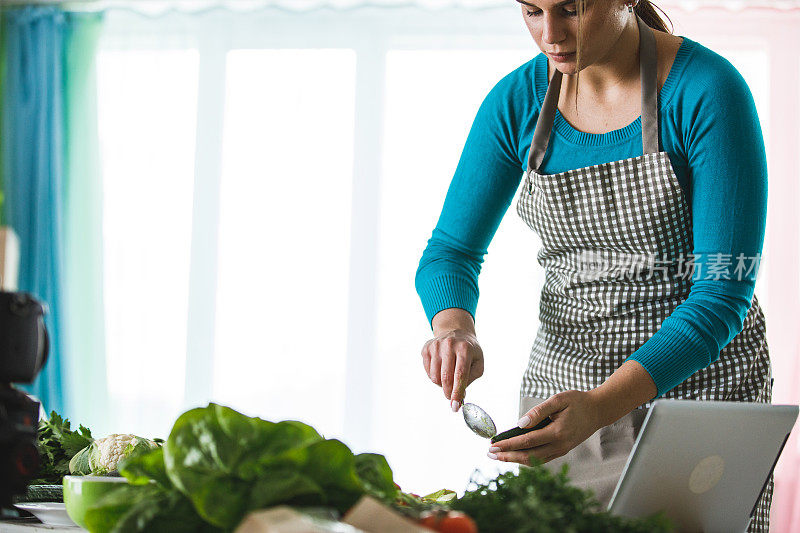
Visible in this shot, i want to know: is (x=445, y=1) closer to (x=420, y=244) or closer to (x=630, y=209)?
(x=420, y=244)

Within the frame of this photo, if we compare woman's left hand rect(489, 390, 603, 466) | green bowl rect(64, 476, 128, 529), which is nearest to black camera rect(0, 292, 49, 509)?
green bowl rect(64, 476, 128, 529)

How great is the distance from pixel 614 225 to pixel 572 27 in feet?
1.20

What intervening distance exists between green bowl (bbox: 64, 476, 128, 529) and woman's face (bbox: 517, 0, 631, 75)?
92cm

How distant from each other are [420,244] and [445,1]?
1.11m

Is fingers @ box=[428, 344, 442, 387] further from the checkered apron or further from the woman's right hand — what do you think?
the checkered apron

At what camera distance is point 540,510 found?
2.14 ft

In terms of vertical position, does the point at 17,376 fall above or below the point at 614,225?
below

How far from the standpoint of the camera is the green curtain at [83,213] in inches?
145

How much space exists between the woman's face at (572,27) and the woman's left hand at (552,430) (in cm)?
56

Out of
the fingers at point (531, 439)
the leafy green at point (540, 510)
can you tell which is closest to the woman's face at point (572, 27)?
the fingers at point (531, 439)

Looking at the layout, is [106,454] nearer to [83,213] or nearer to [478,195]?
Answer: [478,195]

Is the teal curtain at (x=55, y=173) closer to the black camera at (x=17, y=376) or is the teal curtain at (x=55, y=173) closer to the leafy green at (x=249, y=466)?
the black camera at (x=17, y=376)

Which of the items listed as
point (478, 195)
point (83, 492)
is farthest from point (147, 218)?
point (83, 492)

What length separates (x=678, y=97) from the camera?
134cm
